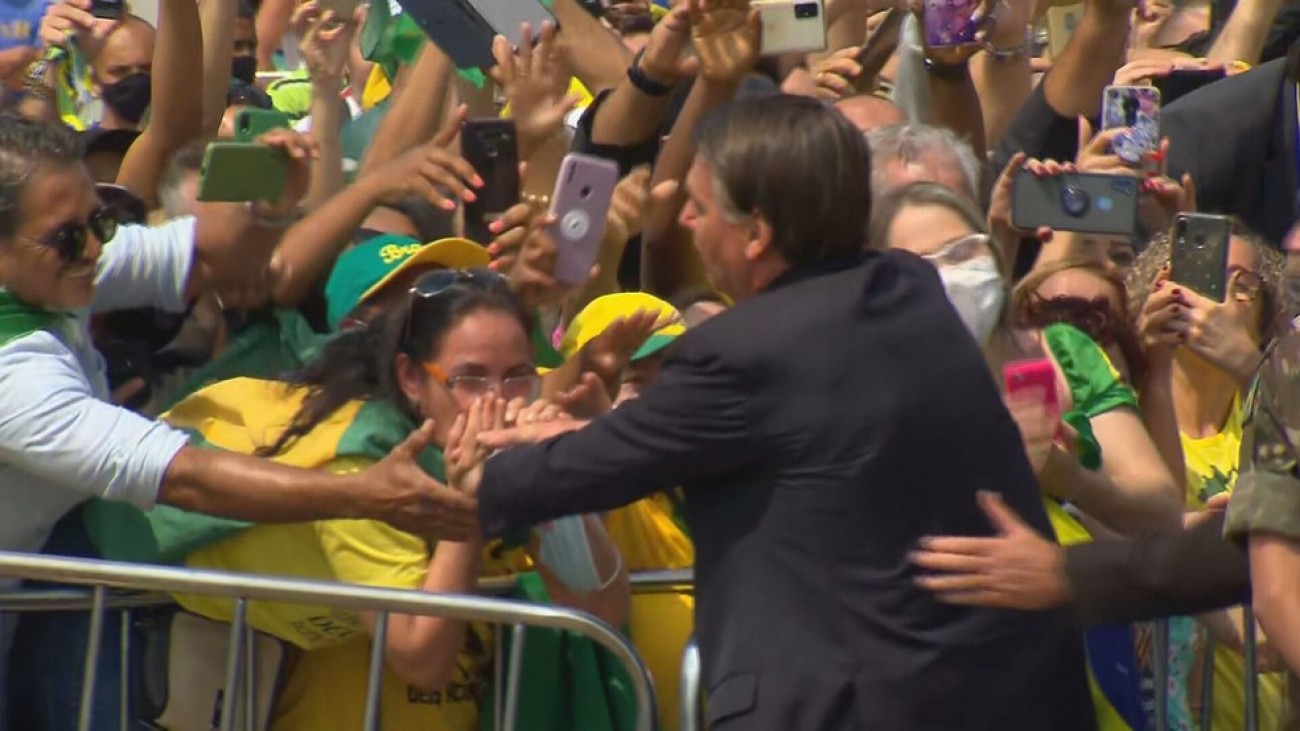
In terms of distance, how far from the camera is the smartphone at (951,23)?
219 inches

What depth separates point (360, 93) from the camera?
802 centimetres

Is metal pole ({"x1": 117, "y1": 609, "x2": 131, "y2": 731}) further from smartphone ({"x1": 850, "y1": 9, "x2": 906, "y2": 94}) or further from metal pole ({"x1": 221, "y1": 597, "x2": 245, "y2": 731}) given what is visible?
smartphone ({"x1": 850, "y1": 9, "x2": 906, "y2": 94})

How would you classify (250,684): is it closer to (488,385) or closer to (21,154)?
(488,385)

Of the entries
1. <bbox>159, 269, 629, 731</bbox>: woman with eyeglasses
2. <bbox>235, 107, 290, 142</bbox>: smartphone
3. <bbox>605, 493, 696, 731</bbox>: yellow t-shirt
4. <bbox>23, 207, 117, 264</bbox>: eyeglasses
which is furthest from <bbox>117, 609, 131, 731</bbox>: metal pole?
<bbox>235, 107, 290, 142</bbox>: smartphone

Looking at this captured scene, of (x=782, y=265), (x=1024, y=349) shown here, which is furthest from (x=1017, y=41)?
(x=782, y=265)

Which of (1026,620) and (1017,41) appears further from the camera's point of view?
(1017,41)

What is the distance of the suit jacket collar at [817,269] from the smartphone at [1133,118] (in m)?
2.16

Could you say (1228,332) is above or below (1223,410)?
above

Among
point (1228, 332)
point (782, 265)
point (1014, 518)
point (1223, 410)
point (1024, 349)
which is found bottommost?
point (1223, 410)

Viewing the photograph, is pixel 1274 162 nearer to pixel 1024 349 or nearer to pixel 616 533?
pixel 1024 349

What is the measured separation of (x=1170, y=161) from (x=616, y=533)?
2521mm

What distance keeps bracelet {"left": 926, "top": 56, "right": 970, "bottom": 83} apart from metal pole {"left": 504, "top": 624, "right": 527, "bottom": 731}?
227 cm

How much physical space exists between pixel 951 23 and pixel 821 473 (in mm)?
2524

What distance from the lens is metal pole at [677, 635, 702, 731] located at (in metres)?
3.78
